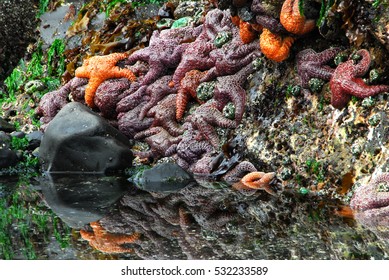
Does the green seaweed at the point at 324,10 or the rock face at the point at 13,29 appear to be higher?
the green seaweed at the point at 324,10

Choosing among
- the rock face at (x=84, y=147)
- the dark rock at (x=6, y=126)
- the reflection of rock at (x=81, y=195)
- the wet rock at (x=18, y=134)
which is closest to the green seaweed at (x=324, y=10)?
the reflection of rock at (x=81, y=195)

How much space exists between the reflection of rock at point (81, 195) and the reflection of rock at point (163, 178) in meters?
0.26

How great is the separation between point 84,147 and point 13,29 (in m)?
7.20

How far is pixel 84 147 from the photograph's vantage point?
10.4 m

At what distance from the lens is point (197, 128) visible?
33.2ft

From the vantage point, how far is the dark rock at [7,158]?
36.6 ft

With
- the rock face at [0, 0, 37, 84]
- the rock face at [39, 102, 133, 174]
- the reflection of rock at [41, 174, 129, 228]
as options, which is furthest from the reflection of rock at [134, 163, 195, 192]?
the rock face at [0, 0, 37, 84]

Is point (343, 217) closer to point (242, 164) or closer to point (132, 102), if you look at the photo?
point (242, 164)

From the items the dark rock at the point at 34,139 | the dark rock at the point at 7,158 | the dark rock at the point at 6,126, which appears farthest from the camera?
the dark rock at the point at 6,126

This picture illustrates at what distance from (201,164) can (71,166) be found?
213cm

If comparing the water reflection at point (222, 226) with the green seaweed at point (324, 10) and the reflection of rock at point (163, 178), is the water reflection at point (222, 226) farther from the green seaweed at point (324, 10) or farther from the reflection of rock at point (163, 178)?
the green seaweed at point (324, 10)

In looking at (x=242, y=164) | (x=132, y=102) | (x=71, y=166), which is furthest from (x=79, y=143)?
(x=242, y=164)

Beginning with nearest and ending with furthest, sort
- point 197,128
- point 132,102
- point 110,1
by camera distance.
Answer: point 197,128, point 132,102, point 110,1
